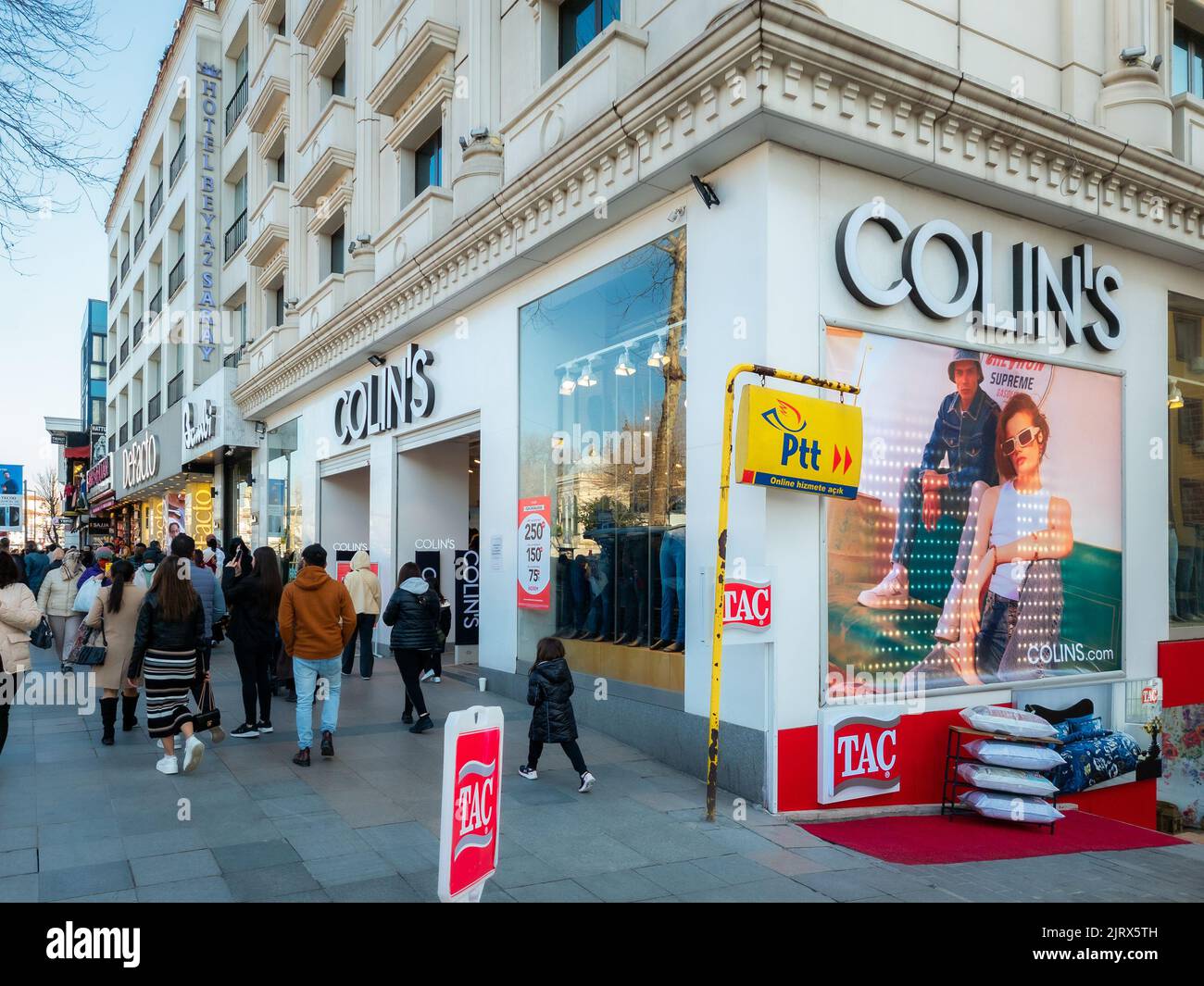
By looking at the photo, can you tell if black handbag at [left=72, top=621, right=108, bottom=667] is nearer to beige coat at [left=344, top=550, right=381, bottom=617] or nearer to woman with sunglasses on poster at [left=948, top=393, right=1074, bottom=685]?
beige coat at [left=344, top=550, right=381, bottom=617]

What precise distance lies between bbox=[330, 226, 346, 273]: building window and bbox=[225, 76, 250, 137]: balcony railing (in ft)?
27.4

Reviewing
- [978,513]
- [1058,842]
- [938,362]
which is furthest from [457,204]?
[1058,842]

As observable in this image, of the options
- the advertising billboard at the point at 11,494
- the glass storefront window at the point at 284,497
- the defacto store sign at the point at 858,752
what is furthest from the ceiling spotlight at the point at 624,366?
the advertising billboard at the point at 11,494

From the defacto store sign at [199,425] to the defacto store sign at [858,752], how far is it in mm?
20663

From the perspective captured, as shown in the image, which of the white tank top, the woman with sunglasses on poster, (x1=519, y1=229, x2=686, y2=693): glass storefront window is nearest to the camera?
(x1=519, y1=229, x2=686, y2=693): glass storefront window

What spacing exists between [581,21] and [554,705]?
8.03m

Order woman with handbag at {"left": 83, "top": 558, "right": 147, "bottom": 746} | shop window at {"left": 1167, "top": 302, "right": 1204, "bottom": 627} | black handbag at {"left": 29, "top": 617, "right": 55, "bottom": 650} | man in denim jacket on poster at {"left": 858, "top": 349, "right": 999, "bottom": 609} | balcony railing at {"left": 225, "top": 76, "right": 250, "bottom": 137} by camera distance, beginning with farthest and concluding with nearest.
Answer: balcony railing at {"left": 225, "top": 76, "right": 250, "bottom": 137}
black handbag at {"left": 29, "top": 617, "right": 55, "bottom": 650}
shop window at {"left": 1167, "top": 302, "right": 1204, "bottom": 627}
woman with handbag at {"left": 83, "top": 558, "right": 147, "bottom": 746}
man in denim jacket on poster at {"left": 858, "top": 349, "right": 999, "bottom": 609}

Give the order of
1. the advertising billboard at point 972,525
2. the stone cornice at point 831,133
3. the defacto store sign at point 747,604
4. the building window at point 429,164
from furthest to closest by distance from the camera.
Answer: the building window at point 429,164, the advertising billboard at point 972,525, the stone cornice at point 831,133, the defacto store sign at point 747,604

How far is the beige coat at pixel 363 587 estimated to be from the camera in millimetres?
12797

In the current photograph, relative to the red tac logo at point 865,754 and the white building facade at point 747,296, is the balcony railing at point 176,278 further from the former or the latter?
the red tac logo at point 865,754

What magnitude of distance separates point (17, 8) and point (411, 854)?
6379mm

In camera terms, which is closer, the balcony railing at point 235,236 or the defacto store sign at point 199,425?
the defacto store sign at point 199,425

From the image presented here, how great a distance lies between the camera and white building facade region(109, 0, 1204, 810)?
7512mm

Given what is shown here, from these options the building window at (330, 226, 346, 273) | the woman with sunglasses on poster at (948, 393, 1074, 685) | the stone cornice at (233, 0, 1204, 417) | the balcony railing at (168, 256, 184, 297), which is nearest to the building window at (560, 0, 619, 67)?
the stone cornice at (233, 0, 1204, 417)
